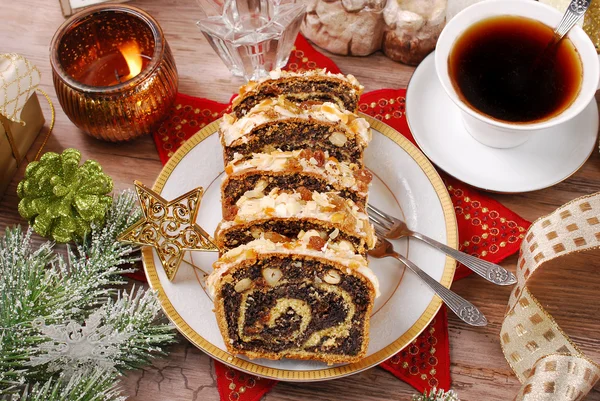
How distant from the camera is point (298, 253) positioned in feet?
6.49

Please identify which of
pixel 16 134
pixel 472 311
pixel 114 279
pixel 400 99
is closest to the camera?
pixel 472 311

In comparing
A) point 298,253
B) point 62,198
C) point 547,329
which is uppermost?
point 298,253

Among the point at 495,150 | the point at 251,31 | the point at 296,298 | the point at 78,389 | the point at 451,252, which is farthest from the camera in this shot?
the point at 251,31

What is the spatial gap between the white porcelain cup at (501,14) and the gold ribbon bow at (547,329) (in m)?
0.31

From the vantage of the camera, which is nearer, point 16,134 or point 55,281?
point 55,281

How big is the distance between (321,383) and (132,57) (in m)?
1.42

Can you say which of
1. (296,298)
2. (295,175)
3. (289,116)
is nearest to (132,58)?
(289,116)

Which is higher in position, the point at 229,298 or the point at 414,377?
the point at 229,298

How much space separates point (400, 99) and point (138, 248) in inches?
46.5

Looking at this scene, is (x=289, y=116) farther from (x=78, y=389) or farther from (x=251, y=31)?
(x=78, y=389)

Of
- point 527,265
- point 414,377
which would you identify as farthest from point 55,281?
point 527,265

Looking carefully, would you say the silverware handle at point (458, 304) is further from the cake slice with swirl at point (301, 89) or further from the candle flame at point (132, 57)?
the candle flame at point (132, 57)

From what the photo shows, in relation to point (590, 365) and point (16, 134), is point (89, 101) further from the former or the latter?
point (590, 365)

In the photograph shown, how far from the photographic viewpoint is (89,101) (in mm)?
2443
